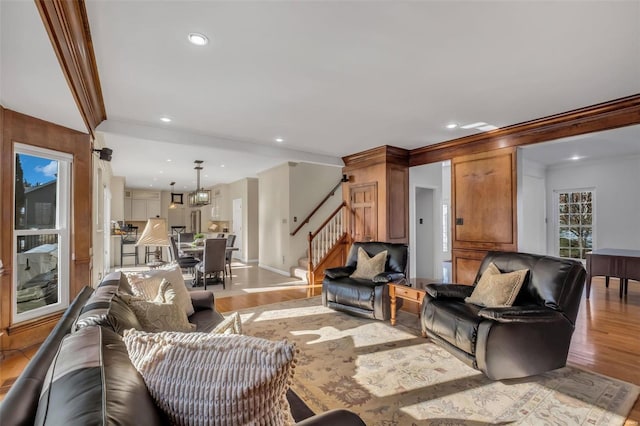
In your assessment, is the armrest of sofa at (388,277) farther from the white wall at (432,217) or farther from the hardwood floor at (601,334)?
the white wall at (432,217)

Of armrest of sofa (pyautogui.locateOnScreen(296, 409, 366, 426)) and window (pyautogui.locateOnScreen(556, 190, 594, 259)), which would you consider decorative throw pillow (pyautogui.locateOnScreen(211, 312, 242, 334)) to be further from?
window (pyautogui.locateOnScreen(556, 190, 594, 259))

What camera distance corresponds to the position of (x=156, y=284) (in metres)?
2.27

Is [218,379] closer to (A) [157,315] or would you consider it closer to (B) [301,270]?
(A) [157,315]

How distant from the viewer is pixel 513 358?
91.5 inches

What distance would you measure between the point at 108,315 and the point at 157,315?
456mm

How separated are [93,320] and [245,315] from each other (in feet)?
9.28

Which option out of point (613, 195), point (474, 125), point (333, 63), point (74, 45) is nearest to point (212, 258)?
point (74, 45)

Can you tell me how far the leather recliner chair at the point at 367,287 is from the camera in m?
3.61

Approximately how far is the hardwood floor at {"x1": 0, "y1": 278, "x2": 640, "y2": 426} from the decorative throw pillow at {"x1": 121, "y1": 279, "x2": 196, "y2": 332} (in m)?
1.61

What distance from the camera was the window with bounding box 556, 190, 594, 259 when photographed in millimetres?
6805

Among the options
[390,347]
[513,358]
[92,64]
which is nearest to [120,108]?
[92,64]

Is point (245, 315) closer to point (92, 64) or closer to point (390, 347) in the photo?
point (390, 347)

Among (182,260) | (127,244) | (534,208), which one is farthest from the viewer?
(127,244)

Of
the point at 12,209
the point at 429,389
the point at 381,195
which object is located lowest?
the point at 429,389
